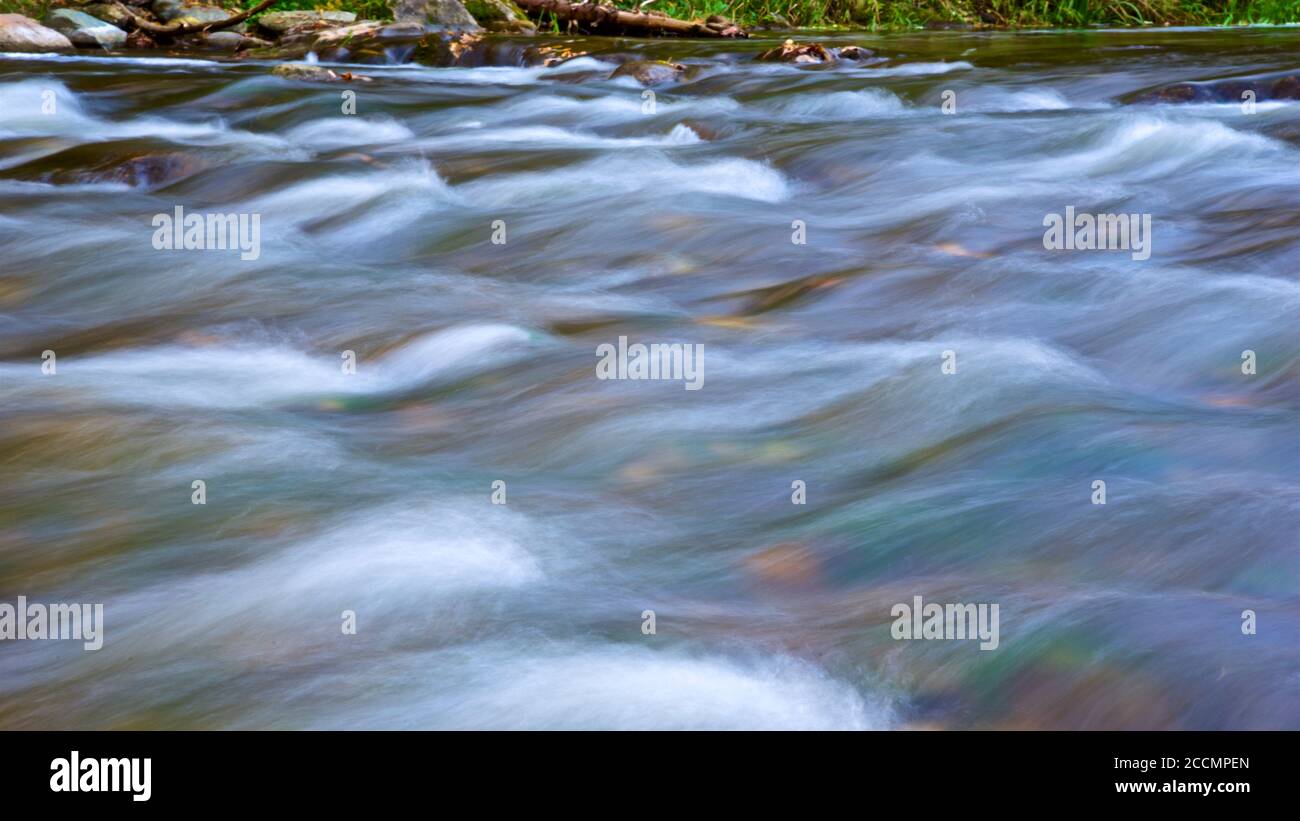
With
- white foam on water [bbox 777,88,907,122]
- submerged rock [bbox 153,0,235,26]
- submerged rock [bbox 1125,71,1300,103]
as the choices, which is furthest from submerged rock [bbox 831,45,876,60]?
submerged rock [bbox 153,0,235,26]

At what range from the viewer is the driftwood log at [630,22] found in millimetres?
11984

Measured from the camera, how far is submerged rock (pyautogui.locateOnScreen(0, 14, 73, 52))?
10672mm

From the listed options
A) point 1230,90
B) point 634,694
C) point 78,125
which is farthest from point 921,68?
point 634,694

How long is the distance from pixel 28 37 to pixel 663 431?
9.27m

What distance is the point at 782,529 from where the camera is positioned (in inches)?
113

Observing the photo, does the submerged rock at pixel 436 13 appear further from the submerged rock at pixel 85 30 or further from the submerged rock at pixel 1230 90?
the submerged rock at pixel 1230 90

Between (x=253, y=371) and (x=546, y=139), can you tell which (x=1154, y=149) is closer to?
(x=546, y=139)

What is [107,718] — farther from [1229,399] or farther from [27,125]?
[27,125]

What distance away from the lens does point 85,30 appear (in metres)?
11.2

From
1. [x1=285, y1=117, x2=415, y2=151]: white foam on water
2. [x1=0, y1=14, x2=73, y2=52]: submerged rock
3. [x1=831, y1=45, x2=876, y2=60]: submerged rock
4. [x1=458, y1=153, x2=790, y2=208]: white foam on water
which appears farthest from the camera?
[x1=0, y1=14, x2=73, y2=52]: submerged rock

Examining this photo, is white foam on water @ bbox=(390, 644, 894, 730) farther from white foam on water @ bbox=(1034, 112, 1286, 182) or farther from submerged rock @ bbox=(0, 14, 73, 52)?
submerged rock @ bbox=(0, 14, 73, 52)

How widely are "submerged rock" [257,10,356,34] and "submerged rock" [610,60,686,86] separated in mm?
3789
